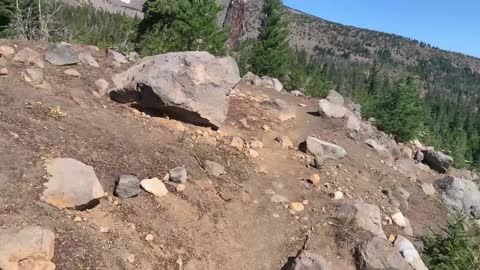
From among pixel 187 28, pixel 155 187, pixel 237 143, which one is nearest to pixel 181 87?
pixel 237 143

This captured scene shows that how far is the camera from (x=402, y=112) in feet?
40.4

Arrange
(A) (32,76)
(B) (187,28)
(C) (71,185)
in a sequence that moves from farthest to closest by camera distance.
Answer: (B) (187,28) < (A) (32,76) < (C) (71,185)

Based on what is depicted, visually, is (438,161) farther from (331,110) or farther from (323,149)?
(323,149)

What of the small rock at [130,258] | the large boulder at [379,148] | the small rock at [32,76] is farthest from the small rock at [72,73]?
the large boulder at [379,148]

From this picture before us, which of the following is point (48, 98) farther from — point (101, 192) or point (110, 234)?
point (110, 234)

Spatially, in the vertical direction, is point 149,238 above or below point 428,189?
below

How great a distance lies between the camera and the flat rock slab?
5117 millimetres

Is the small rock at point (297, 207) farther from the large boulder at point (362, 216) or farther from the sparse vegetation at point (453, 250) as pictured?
the sparse vegetation at point (453, 250)

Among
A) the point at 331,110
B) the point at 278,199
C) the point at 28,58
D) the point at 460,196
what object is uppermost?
the point at 331,110

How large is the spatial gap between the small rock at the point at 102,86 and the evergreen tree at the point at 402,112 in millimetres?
7155

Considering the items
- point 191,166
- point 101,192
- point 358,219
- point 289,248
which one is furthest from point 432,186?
point 101,192

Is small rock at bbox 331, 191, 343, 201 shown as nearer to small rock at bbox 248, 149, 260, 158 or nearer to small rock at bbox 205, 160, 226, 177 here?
small rock at bbox 248, 149, 260, 158

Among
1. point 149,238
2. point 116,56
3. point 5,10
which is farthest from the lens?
point 5,10

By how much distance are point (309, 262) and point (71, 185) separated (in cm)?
279
